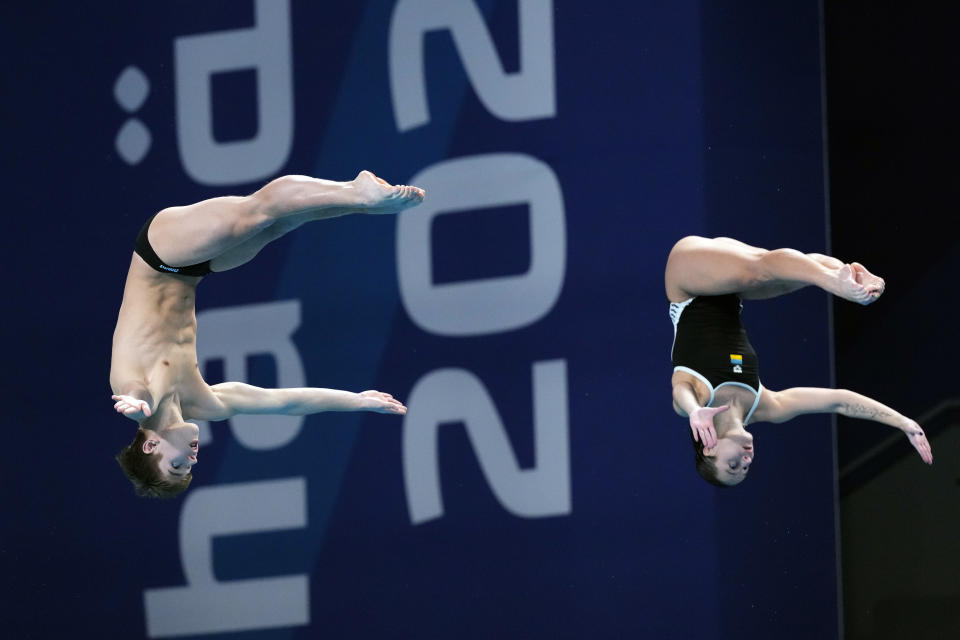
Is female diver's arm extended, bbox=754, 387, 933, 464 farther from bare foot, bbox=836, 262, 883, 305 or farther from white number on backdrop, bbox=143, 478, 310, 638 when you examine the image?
white number on backdrop, bbox=143, 478, 310, 638

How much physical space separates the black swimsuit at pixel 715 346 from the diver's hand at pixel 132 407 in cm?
257

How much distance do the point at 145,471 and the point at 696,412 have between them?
7.91ft

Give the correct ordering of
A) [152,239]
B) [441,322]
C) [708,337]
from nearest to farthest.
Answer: [152,239] → [708,337] → [441,322]

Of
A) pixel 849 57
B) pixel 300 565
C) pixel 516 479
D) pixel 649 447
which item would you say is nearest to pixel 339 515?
pixel 300 565

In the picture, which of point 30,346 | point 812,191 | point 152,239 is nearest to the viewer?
point 152,239

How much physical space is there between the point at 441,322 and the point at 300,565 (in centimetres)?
193

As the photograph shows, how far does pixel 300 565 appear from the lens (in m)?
9.27

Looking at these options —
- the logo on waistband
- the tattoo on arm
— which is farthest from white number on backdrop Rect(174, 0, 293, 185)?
the tattoo on arm

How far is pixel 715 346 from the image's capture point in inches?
258

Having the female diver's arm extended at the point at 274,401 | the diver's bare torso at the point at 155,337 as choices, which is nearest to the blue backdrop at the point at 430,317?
the female diver's arm extended at the point at 274,401

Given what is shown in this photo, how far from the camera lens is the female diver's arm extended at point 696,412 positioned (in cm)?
561

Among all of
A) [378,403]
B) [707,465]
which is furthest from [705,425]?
[378,403]

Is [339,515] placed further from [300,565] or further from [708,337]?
[708,337]

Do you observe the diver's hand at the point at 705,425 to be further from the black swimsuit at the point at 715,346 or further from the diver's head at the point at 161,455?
the diver's head at the point at 161,455
